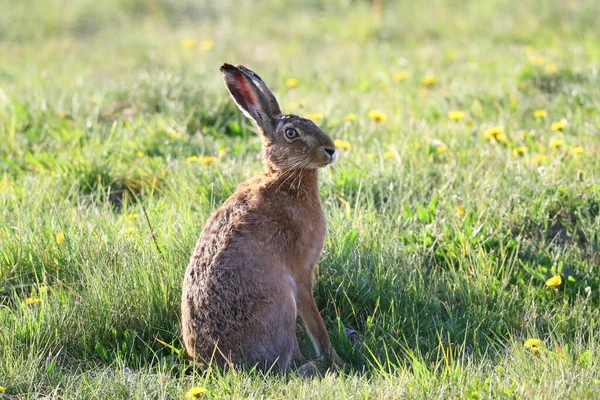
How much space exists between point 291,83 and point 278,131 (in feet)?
12.4

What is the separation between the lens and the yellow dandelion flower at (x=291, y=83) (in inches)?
308

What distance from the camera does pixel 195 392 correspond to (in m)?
3.37

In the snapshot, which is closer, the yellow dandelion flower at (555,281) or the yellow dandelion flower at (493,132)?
the yellow dandelion flower at (555,281)

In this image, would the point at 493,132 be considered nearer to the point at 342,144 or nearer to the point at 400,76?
the point at 342,144

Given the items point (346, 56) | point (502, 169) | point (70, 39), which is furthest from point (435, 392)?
point (70, 39)

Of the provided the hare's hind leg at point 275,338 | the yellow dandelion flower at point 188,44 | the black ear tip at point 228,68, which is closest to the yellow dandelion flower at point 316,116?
the black ear tip at point 228,68

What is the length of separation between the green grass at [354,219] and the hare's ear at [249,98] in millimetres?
772

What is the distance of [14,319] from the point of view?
395 cm

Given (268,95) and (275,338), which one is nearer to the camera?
(275,338)

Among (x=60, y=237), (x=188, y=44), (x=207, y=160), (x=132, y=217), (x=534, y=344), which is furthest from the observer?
(x=188, y=44)

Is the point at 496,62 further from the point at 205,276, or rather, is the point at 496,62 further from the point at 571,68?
the point at 205,276

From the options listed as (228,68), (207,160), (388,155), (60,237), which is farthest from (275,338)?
(388,155)

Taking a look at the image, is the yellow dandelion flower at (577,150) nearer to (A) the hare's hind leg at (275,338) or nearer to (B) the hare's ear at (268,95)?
(B) the hare's ear at (268,95)

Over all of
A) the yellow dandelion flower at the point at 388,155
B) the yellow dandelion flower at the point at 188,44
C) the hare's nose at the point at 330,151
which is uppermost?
the yellow dandelion flower at the point at 188,44
